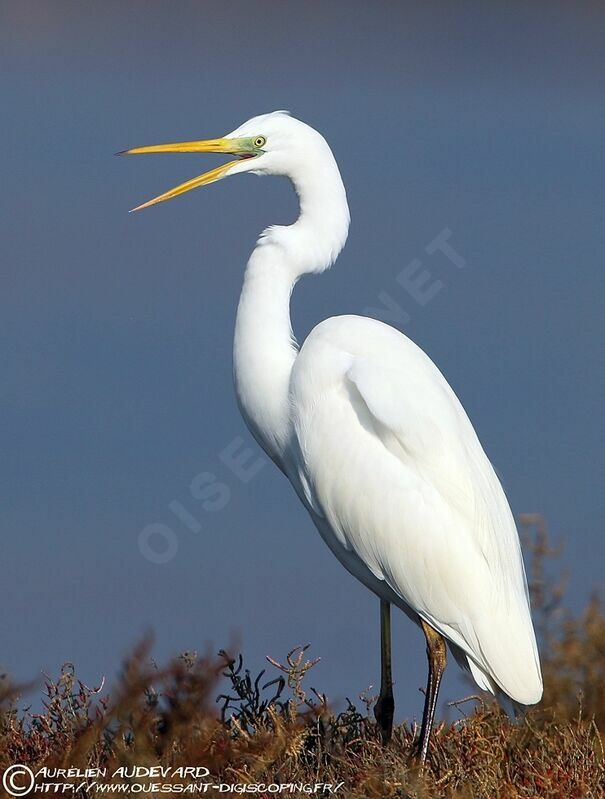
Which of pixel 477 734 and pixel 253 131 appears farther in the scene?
pixel 253 131

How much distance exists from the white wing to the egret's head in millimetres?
816

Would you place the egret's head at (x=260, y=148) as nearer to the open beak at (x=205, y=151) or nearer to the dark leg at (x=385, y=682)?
the open beak at (x=205, y=151)

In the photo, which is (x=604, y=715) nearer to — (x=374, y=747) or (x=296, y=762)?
(x=374, y=747)

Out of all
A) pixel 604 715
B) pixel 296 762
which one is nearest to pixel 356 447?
pixel 296 762

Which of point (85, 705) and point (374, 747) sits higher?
point (85, 705)

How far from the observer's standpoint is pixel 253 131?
4.81 metres

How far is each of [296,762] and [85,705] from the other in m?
0.83

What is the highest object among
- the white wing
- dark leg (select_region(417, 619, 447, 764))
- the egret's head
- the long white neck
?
the egret's head
